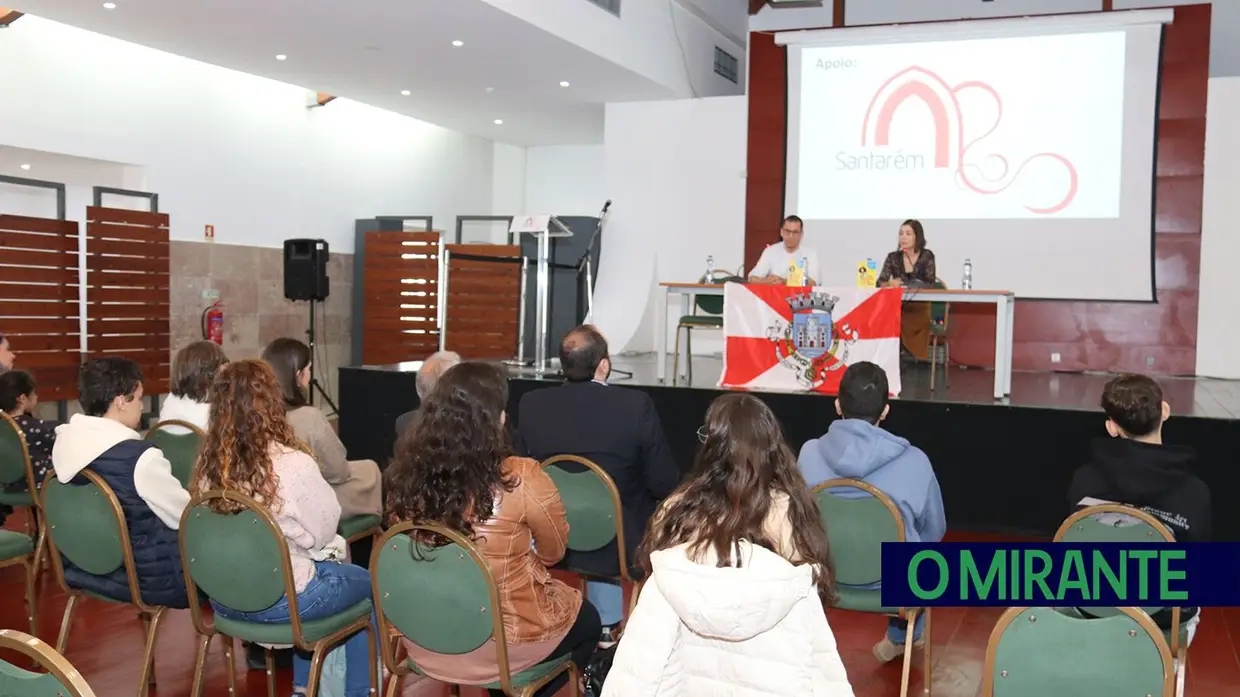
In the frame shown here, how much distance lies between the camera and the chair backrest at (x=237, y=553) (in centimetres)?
245

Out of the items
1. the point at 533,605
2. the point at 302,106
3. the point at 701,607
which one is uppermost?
the point at 302,106

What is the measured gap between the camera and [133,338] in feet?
25.7

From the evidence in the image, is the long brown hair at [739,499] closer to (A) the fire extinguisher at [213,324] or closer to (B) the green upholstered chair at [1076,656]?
(B) the green upholstered chair at [1076,656]

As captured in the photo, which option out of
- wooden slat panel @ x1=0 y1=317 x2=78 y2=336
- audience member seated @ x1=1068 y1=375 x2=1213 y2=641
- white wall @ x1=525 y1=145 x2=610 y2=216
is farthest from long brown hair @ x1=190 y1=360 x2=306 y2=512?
white wall @ x1=525 y1=145 x2=610 y2=216

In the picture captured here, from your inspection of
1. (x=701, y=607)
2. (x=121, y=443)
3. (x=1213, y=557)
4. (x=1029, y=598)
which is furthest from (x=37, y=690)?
(x=1213, y=557)

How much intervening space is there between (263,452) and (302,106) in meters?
7.70

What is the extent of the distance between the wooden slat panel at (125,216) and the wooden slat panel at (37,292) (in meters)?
0.56

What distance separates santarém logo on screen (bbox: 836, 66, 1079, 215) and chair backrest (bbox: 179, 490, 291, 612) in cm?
660

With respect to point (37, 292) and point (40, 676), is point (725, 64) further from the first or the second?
point (40, 676)

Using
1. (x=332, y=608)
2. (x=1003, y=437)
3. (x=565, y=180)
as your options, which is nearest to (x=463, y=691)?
(x=332, y=608)

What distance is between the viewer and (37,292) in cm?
714

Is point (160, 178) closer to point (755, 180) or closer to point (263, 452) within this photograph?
point (755, 180)

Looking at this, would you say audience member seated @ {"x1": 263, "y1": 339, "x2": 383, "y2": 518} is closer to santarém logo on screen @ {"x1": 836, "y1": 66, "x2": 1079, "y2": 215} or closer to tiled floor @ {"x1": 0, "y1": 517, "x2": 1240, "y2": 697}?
tiled floor @ {"x1": 0, "y1": 517, "x2": 1240, "y2": 697}

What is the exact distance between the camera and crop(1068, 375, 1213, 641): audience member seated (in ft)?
8.79
